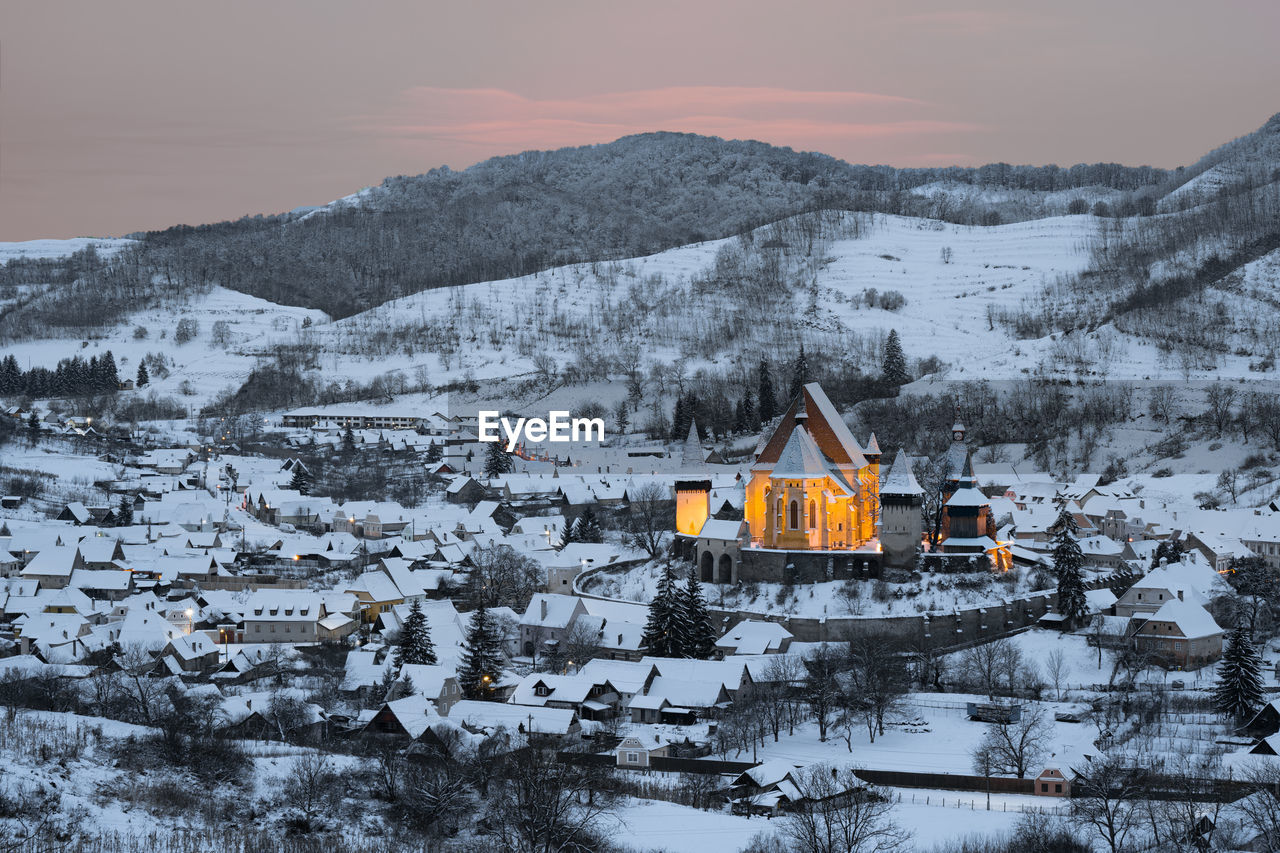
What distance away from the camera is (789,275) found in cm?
15175

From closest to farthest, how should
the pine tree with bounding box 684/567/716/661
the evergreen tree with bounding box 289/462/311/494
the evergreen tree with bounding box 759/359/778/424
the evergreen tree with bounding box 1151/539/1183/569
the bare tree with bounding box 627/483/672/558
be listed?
1. the pine tree with bounding box 684/567/716/661
2. the evergreen tree with bounding box 1151/539/1183/569
3. the bare tree with bounding box 627/483/672/558
4. the evergreen tree with bounding box 289/462/311/494
5. the evergreen tree with bounding box 759/359/778/424

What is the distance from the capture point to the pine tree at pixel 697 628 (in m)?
54.1

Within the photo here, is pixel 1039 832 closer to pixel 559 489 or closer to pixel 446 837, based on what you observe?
pixel 446 837

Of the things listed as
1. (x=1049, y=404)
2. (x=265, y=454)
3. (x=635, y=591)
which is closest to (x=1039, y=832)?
(x=635, y=591)

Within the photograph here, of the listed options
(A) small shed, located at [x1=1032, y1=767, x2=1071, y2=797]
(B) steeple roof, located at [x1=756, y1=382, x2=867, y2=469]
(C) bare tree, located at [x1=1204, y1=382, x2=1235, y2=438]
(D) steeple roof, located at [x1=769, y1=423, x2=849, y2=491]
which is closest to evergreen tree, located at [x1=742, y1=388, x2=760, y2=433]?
(C) bare tree, located at [x1=1204, y1=382, x2=1235, y2=438]

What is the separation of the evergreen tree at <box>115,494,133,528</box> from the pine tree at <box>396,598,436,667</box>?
3182 cm

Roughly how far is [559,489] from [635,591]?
2857 centimetres

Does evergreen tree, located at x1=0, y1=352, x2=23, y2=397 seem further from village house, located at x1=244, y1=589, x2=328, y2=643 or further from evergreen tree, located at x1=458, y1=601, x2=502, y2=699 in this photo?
evergreen tree, located at x1=458, y1=601, x2=502, y2=699

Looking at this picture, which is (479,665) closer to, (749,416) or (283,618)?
(283,618)

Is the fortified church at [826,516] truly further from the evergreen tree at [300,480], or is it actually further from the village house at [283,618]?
the evergreen tree at [300,480]

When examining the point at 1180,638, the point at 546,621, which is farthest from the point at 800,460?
the point at 1180,638

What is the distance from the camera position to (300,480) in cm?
9462

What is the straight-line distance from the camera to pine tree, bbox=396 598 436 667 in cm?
5284

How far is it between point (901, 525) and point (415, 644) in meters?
18.3
